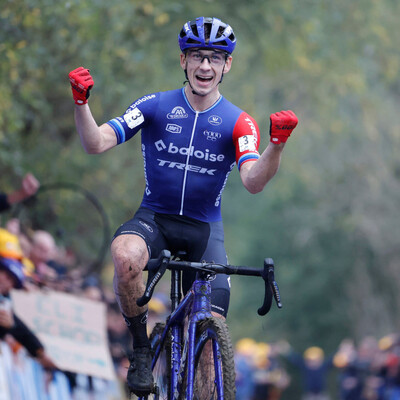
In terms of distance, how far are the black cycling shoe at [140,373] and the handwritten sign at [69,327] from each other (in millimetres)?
3864

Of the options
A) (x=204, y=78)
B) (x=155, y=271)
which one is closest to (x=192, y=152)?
(x=204, y=78)

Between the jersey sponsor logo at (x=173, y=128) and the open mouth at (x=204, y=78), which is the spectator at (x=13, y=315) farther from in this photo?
the open mouth at (x=204, y=78)

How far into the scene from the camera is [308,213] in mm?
36938

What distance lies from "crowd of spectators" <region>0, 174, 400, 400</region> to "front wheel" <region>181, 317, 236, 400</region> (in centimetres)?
80

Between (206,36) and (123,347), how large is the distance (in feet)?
12.8

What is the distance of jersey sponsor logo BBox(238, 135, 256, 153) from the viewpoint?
6.07 metres

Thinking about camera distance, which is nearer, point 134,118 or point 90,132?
point 90,132

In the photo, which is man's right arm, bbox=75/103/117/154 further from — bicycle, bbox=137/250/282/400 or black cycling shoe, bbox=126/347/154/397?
black cycling shoe, bbox=126/347/154/397

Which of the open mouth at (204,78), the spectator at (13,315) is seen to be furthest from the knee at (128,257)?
the spectator at (13,315)

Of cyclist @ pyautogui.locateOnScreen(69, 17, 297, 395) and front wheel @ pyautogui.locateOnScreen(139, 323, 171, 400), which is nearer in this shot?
cyclist @ pyautogui.locateOnScreen(69, 17, 297, 395)

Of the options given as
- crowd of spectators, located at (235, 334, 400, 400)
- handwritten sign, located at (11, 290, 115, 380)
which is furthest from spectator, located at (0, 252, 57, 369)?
crowd of spectators, located at (235, 334, 400, 400)

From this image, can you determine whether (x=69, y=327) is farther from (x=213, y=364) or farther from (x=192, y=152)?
(x=213, y=364)

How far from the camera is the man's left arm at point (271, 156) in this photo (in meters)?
5.38

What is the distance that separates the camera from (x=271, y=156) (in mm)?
5562
